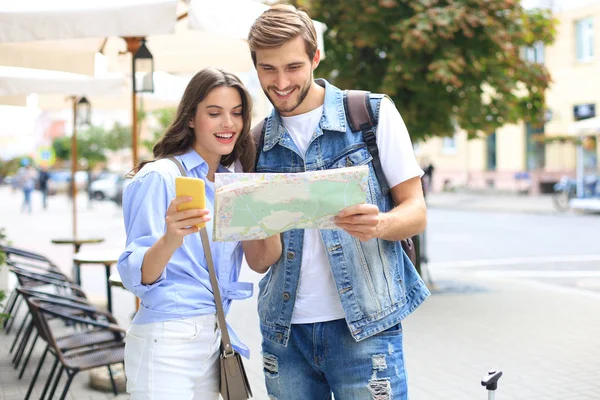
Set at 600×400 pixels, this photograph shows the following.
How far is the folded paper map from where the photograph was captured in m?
2.15

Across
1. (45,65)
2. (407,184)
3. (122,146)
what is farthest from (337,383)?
(122,146)

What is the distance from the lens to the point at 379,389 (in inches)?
98.6

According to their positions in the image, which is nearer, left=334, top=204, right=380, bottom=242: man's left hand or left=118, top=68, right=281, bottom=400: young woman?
left=334, top=204, right=380, bottom=242: man's left hand

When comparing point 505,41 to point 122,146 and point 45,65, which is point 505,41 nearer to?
point 45,65

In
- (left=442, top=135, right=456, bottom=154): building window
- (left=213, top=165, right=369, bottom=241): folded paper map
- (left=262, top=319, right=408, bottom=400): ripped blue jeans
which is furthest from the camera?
(left=442, top=135, right=456, bottom=154): building window

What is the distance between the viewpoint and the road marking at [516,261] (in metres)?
12.9

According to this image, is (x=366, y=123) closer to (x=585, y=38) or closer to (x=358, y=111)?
(x=358, y=111)

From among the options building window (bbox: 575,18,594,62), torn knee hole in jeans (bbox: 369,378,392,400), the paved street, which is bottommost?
the paved street

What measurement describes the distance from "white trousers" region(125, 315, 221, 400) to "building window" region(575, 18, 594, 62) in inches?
1211

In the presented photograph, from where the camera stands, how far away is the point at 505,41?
8586mm

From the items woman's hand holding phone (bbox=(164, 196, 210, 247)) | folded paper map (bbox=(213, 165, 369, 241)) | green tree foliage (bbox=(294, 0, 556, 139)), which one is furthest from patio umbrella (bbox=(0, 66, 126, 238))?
folded paper map (bbox=(213, 165, 369, 241))

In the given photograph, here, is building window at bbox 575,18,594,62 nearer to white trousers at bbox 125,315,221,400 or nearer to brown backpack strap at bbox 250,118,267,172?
brown backpack strap at bbox 250,118,267,172

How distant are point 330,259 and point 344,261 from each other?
0.15 ft

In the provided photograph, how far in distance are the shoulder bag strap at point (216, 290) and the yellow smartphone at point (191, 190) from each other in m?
0.29
